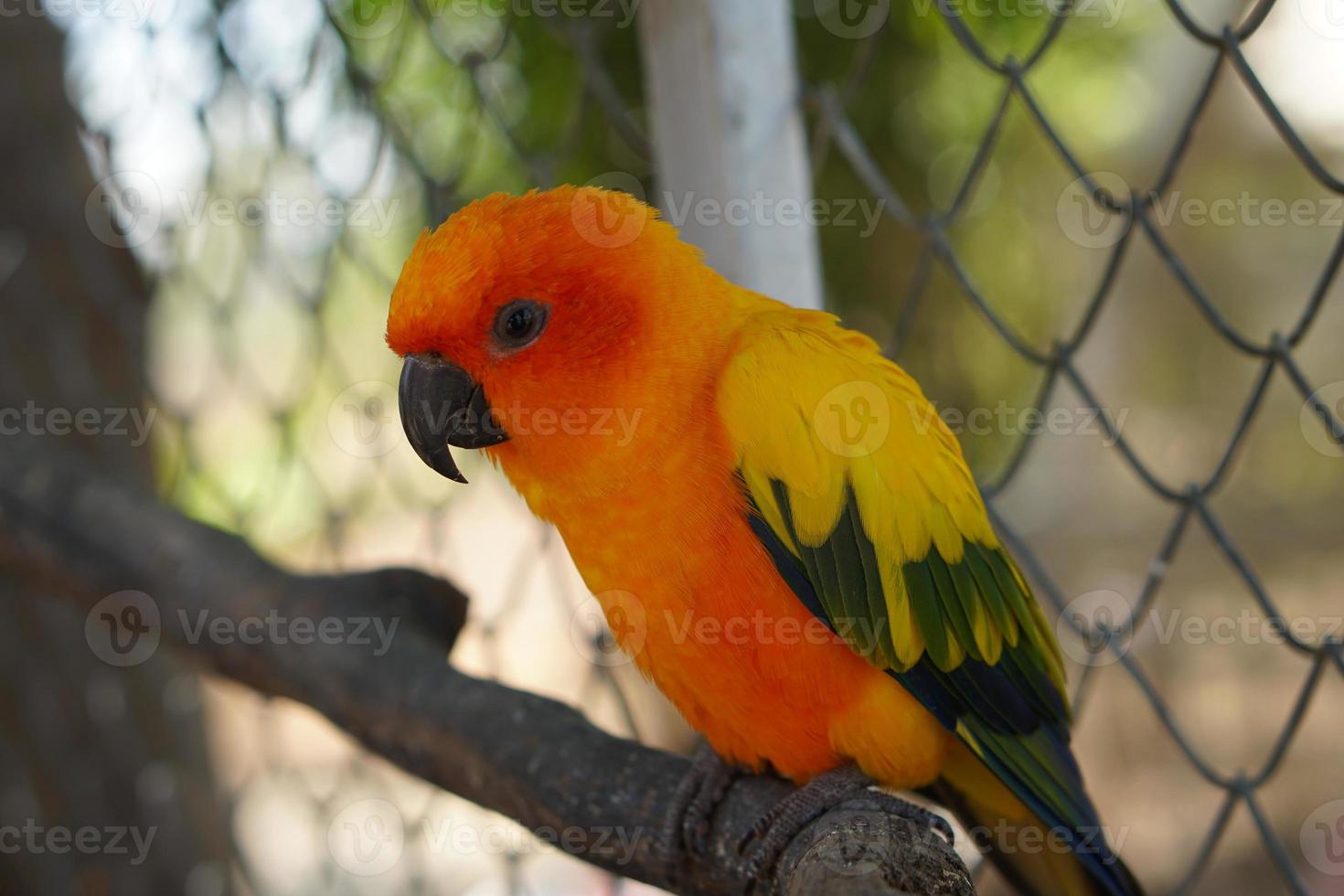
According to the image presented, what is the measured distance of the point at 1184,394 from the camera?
2820mm

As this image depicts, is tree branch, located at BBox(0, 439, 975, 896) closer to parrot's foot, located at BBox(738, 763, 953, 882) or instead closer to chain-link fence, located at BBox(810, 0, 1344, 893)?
parrot's foot, located at BBox(738, 763, 953, 882)

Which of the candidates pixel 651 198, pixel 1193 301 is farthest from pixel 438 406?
pixel 651 198

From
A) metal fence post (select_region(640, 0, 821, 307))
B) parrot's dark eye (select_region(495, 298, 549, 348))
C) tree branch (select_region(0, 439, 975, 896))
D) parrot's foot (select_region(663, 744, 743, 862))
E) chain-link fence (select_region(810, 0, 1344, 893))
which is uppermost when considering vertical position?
chain-link fence (select_region(810, 0, 1344, 893))

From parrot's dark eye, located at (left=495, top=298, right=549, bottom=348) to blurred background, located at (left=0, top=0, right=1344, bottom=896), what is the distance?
399 mm

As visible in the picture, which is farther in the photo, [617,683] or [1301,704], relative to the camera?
[617,683]

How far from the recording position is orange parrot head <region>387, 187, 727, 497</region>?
0.99 meters

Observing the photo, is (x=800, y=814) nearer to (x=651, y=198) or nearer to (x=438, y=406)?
(x=438, y=406)

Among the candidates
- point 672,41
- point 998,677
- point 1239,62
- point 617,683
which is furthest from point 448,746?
point 1239,62

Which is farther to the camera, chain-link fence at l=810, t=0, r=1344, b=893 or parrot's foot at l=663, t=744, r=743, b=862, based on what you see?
parrot's foot at l=663, t=744, r=743, b=862

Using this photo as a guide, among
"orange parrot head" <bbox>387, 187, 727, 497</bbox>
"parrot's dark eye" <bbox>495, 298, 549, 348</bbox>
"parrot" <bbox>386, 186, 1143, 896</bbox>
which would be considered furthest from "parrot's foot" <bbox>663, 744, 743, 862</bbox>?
"parrot's dark eye" <bbox>495, 298, 549, 348</bbox>

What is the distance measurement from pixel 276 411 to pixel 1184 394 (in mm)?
2419

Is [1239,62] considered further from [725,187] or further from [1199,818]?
[1199,818]

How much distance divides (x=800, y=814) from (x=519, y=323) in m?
0.57

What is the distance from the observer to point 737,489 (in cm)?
97
